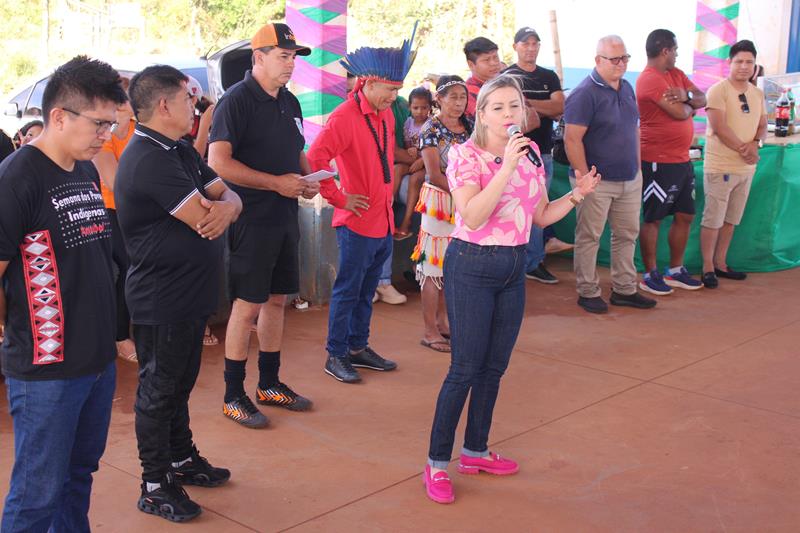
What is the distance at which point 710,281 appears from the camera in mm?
8258

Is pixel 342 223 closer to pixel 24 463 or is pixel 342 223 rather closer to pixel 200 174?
pixel 200 174

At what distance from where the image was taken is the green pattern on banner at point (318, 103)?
767cm

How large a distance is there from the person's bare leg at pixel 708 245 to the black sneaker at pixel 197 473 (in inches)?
220

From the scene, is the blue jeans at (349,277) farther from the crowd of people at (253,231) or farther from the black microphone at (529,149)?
the black microphone at (529,149)

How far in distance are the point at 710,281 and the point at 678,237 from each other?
49cm

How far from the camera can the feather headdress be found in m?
5.35

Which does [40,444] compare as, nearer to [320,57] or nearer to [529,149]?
[529,149]

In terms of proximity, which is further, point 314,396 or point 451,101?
point 451,101

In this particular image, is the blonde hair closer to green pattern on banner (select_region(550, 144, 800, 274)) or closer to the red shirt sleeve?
the red shirt sleeve

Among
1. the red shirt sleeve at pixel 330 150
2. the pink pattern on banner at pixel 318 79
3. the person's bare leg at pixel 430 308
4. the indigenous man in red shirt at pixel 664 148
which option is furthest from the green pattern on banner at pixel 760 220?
the red shirt sleeve at pixel 330 150

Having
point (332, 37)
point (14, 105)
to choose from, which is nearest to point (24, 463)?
point (332, 37)

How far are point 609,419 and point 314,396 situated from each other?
1.69 metres

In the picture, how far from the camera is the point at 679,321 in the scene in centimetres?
720

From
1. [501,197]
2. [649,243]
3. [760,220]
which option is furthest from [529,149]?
[760,220]
